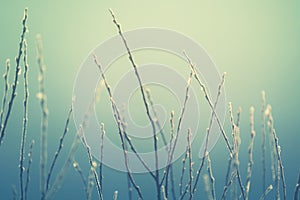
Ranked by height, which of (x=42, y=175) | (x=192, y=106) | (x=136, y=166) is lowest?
(x=42, y=175)

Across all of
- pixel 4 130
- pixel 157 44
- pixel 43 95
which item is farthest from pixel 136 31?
pixel 43 95

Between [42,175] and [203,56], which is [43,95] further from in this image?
[203,56]

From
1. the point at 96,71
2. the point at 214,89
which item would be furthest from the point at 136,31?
the point at 214,89

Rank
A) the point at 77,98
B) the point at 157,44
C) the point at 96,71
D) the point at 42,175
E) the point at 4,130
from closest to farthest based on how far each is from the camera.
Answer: the point at 42,175 < the point at 4,130 < the point at 77,98 < the point at 96,71 < the point at 157,44

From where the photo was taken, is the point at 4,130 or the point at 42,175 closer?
the point at 42,175

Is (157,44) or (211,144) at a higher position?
(157,44)

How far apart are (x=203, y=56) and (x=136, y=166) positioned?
0.46 m

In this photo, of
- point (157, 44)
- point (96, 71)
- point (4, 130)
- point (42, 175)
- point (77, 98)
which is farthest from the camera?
point (157, 44)

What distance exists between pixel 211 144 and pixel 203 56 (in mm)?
325

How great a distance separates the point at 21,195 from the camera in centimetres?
104

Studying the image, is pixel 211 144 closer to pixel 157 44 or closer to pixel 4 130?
pixel 157 44

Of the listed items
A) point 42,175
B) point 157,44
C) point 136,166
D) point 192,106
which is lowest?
point 42,175

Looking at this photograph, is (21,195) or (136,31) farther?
(136,31)

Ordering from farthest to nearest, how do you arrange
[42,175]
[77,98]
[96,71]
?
[96,71] → [77,98] → [42,175]
